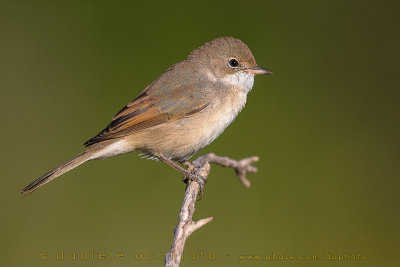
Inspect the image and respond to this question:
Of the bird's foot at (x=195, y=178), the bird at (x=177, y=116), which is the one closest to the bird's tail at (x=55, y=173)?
the bird at (x=177, y=116)

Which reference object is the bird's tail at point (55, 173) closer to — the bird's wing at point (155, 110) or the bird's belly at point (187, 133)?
the bird's wing at point (155, 110)

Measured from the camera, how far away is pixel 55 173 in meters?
4.42

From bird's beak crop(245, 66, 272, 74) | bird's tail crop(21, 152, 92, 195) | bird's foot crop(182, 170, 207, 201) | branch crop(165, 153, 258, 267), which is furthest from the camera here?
bird's beak crop(245, 66, 272, 74)

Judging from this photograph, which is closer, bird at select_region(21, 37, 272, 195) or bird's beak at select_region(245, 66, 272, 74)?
bird at select_region(21, 37, 272, 195)

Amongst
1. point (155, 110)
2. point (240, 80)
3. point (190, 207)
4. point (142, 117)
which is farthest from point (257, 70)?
point (190, 207)

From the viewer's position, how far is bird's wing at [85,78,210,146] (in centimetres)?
470

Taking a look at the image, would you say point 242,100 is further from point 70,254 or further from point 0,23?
point 0,23

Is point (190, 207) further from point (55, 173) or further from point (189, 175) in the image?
point (55, 173)

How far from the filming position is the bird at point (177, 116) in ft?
15.4

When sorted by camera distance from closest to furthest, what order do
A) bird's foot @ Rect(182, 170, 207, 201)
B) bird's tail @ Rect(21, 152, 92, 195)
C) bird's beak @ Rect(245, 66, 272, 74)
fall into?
bird's tail @ Rect(21, 152, 92, 195)
bird's foot @ Rect(182, 170, 207, 201)
bird's beak @ Rect(245, 66, 272, 74)

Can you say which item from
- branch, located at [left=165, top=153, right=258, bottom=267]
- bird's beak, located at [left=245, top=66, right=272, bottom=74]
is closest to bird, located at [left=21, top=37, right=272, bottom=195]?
bird's beak, located at [left=245, top=66, right=272, bottom=74]

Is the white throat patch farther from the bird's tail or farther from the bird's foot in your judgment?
the bird's tail

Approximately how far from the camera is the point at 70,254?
4.65 metres

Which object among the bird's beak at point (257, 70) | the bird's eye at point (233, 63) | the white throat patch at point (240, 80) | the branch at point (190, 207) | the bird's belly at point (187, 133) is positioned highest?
the bird's eye at point (233, 63)
